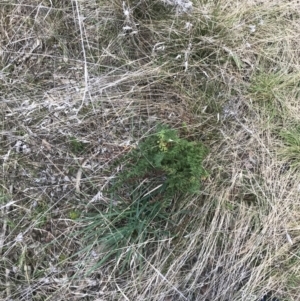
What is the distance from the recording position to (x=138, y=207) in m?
2.08

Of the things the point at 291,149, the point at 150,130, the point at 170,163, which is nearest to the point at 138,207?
the point at 170,163

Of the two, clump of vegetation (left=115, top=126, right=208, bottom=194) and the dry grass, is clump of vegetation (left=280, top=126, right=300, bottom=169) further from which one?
clump of vegetation (left=115, top=126, right=208, bottom=194)

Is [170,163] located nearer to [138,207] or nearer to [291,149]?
[138,207]

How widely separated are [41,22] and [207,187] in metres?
1.10

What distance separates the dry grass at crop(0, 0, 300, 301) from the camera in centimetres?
210

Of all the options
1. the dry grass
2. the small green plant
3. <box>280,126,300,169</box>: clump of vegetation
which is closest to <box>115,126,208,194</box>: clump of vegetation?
the small green plant

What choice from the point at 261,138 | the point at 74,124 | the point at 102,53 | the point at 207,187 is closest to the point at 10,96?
the point at 74,124

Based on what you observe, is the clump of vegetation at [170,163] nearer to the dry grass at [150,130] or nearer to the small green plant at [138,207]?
the small green plant at [138,207]

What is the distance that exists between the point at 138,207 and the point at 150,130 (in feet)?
1.15

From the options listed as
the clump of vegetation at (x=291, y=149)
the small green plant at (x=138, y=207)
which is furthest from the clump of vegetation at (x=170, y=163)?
the clump of vegetation at (x=291, y=149)

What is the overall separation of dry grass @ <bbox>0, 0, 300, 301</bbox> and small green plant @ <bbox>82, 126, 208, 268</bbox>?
0.13ft

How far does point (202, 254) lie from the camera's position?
82.6 inches

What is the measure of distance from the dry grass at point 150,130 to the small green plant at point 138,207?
4 cm

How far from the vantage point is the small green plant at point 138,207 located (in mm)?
2041
